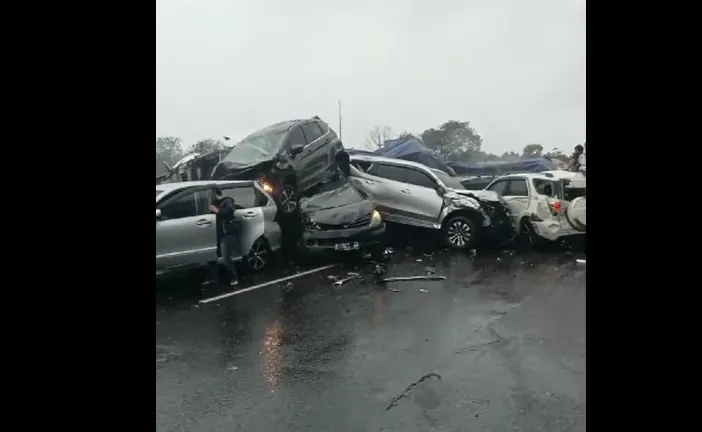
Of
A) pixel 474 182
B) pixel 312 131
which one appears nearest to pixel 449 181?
pixel 474 182

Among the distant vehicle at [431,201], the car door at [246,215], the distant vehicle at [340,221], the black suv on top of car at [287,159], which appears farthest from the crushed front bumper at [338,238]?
the car door at [246,215]

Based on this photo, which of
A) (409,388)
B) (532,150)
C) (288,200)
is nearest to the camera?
(409,388)

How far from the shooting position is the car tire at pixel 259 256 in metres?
5.42

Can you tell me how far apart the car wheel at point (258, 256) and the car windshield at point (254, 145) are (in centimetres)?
84

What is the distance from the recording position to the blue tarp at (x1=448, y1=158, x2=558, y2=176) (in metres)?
5.50

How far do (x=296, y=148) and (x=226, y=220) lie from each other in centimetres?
105

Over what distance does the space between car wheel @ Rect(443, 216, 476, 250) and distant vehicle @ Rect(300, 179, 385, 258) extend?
720mm

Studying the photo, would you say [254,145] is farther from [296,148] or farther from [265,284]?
[265,284]

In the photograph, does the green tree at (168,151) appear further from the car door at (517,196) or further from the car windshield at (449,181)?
the car door at (517,196)

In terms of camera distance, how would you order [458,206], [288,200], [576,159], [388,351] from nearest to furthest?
1. [388,351]
2. [576,159]
3. [288,200]
4. [458,206]

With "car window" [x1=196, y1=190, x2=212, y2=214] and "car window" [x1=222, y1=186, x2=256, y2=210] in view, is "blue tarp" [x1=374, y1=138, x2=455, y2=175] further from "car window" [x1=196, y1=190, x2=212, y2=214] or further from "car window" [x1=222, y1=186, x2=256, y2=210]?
"car window" [x1=196, y1=190, x2=212, y2=214]

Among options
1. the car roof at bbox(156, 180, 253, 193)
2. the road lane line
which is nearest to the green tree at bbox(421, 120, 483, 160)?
the road lane line

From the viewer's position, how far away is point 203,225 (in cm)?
523
